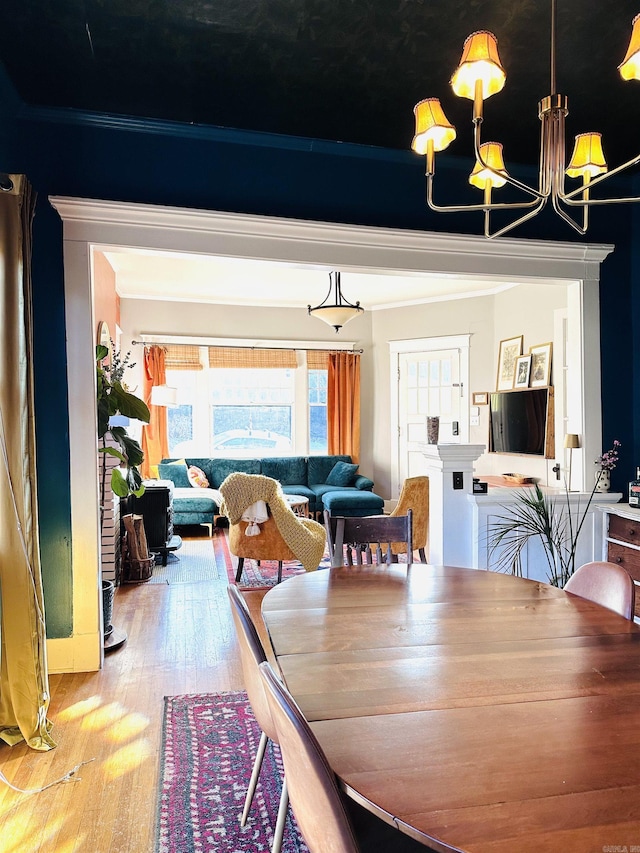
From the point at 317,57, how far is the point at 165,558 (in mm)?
4260

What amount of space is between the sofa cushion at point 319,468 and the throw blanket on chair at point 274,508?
314cm

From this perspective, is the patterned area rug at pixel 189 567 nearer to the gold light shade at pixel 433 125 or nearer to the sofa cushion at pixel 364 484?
the sofa cushion at pixel 364 484

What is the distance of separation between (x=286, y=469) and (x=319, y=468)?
1.49ft

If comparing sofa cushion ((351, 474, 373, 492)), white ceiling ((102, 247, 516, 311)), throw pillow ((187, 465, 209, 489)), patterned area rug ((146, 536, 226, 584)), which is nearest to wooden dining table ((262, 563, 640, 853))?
patterned area rug ((146, 536, 226, 584))

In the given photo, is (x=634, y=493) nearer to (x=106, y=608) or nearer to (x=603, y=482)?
(x=603, y=482)

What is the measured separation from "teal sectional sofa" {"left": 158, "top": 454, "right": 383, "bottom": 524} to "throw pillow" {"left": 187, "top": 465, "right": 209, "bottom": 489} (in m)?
0.05

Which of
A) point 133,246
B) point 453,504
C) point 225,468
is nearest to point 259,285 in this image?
point 225,468

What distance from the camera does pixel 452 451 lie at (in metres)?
3.72

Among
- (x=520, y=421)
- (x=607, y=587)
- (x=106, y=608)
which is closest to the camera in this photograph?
(x=607, y=587)

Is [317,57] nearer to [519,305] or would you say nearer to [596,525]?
[596,525]

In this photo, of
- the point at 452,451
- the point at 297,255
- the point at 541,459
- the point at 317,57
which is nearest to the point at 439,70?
the point at 317,57

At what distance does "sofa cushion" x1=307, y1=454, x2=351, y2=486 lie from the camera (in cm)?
766

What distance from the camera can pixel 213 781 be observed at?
2094 mm

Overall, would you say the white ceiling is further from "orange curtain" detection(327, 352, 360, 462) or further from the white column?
the white column
